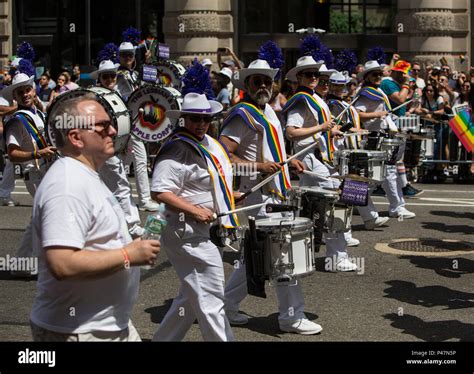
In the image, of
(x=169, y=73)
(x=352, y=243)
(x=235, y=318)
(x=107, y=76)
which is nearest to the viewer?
(x=235, y=318)

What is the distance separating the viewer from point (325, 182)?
10648mm

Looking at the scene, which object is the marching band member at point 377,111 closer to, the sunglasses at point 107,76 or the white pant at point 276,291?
the sunglasses at point 107,76

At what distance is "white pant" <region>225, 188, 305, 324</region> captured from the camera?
8.24 m

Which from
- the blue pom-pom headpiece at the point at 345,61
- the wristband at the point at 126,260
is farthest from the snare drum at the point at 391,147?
the wristband at the point at 126,260

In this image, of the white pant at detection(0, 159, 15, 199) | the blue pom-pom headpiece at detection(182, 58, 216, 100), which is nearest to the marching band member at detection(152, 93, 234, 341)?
the blue pom-pom headpiece at detection(182, 58, 216, 100)

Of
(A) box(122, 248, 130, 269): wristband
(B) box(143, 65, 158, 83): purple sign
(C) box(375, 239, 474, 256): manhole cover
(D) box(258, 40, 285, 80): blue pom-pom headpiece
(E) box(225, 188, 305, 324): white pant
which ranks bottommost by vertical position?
(C) box(375, 239, 474, 256): manhole cover

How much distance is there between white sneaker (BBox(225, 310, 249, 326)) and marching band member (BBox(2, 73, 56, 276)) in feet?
8.06

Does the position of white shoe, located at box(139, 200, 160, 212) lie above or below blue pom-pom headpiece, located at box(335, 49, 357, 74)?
below

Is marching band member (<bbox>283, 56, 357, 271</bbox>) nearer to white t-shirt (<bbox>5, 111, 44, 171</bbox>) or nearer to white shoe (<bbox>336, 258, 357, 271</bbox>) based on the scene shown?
white shoe (<bbox>336, 258, 357, 271</bbox>)

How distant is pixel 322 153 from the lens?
10734 millimetres

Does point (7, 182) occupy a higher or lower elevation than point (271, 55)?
lower

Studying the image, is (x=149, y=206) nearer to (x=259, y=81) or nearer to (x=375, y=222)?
(x=375, y=222)

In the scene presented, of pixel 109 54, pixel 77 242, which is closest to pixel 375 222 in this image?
pixel 109 54

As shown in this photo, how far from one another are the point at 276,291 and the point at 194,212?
5.65 feet
